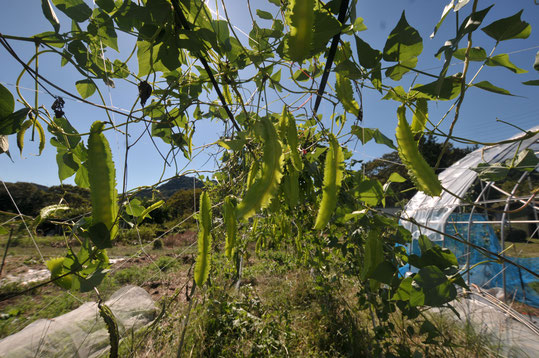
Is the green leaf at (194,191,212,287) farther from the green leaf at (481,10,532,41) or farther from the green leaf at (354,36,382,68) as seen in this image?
the green leaf at (481,10,532,41)

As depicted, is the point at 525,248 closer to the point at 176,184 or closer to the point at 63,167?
the point at 176,184

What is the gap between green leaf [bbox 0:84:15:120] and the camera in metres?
0.49

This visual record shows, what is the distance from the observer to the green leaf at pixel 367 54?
573 millimetres

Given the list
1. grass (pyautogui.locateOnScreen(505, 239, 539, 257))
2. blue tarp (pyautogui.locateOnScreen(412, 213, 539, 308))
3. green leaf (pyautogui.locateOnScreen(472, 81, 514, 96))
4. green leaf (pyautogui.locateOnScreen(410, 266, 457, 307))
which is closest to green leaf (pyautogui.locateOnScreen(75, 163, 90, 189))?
green leaf (pyautogui.locateOnScreen(410, 266, 457, 307))

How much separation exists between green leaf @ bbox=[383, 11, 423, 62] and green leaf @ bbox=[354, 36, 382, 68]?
3 cm

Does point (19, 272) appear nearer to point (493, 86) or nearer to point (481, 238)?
point (493, 86)

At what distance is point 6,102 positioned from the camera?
51cm

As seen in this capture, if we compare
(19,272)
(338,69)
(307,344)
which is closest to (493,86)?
(338,69)

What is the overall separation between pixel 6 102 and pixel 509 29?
1077 millimetres

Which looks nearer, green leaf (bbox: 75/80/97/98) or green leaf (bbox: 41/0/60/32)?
green leaf (bbox: 41/0/60/32)

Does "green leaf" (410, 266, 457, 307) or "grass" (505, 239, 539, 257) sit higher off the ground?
"green leaf" (410, 266, 457, 307)

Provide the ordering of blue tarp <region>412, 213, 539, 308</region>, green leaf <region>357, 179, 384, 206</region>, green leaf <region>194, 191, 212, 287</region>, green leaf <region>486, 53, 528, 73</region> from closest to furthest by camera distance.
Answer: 1. green leaf <region>486, 53, 528, 73</region>
2. green leaf <region>194, 191, 212, 287</region>
3. green leaf <region>357, 179, 384, 206</region>
4. blue tarp <region>412, 213, 539, 308</region>

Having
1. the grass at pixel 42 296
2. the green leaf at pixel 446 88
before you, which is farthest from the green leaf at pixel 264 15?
the grass at pixel 42 296

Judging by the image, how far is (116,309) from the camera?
2564mm
